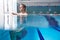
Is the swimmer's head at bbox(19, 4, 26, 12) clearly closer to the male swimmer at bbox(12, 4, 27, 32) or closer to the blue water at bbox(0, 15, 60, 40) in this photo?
the male swimmer at bbox(12, 4, 27, 32)

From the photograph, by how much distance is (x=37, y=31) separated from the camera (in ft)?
3.66

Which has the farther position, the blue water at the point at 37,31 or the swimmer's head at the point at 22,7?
the swimmer's head at the point at 22,7

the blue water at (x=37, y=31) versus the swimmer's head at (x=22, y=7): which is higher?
the swimmer's head at (x=22, y=7)

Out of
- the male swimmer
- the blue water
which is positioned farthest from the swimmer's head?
the blue water

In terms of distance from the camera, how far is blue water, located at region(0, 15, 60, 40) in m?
1.09

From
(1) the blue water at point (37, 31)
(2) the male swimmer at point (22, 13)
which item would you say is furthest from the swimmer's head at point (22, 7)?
(1) the blue water at point (37, 31)

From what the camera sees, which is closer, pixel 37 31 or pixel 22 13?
pixel 37 31

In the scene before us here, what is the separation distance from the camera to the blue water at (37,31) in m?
1.09

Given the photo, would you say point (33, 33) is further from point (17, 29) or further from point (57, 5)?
point (57, 5)

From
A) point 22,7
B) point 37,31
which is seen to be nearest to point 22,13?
point 22,7

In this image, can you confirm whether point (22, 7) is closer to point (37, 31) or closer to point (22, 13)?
point (22, 13)

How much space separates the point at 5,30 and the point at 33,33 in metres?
0.23

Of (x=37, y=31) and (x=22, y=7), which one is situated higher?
(x=22, y=7)

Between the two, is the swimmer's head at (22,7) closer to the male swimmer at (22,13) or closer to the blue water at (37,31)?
the male swimmer at (22,13)
